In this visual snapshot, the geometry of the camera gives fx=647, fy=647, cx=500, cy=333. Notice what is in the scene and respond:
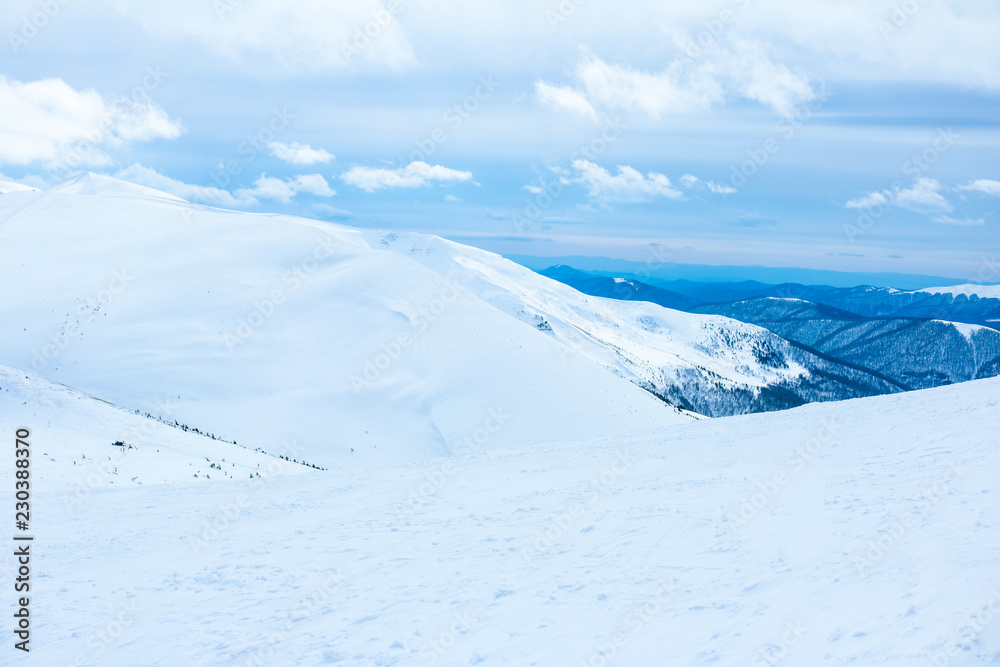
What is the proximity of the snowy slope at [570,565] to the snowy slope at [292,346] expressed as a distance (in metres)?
19.7

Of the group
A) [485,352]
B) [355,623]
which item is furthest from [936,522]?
[485,352]

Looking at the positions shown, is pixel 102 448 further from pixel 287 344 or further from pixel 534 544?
pixel 287 344

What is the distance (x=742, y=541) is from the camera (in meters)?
11.1

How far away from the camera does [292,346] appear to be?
47594mm

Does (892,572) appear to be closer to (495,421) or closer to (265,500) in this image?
(265,500)

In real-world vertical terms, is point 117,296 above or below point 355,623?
above

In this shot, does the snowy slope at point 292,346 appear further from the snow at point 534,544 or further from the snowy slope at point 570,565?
the snowy slope at point 570,565

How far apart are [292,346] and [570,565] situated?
40189 millimetres

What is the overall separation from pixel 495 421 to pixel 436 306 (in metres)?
20.0

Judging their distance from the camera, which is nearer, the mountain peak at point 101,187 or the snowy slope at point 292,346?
the snowy slope at point 292,346

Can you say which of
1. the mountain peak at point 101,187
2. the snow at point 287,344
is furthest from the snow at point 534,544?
the mountain peak at point 101,187

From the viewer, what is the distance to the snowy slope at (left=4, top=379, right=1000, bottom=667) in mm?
8312

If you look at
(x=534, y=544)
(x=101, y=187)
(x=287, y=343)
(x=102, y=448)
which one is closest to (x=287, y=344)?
(x=287, y=343)

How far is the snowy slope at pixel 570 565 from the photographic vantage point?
8.31 m
